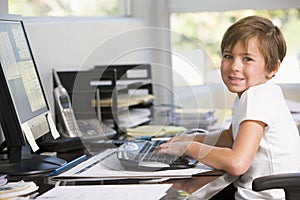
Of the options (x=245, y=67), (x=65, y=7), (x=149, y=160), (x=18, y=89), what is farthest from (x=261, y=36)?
(x=65, y=7)

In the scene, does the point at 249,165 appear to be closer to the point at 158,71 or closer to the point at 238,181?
the point at 238,181

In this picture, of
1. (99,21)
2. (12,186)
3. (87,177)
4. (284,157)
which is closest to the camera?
(12,186)

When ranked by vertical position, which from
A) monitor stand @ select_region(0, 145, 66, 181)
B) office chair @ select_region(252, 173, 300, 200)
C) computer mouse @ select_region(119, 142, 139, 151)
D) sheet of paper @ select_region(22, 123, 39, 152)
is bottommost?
office chair @ select_region(252, 173, 300, 200)

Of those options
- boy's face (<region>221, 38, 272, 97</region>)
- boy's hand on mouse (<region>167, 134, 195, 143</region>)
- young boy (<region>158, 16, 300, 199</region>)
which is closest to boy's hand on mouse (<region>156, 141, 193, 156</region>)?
young boy (<region>158, 16, 300, 199</region>)

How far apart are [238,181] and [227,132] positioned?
0.82 feet

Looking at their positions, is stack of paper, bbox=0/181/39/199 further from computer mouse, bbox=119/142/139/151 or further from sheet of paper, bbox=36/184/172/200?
computer mouse, bbox=119/142/139/151

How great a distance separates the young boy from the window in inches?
43.1

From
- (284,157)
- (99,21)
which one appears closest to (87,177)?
(284,157)

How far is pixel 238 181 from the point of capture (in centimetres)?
199

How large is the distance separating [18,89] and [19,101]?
38mm

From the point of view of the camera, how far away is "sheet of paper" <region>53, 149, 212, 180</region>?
182 centimetres

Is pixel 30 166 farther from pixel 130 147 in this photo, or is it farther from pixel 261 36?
pixel 261 36

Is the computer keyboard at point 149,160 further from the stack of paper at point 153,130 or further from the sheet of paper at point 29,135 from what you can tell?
the stack of paper at point 153,130

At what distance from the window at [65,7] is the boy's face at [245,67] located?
1087 mm
